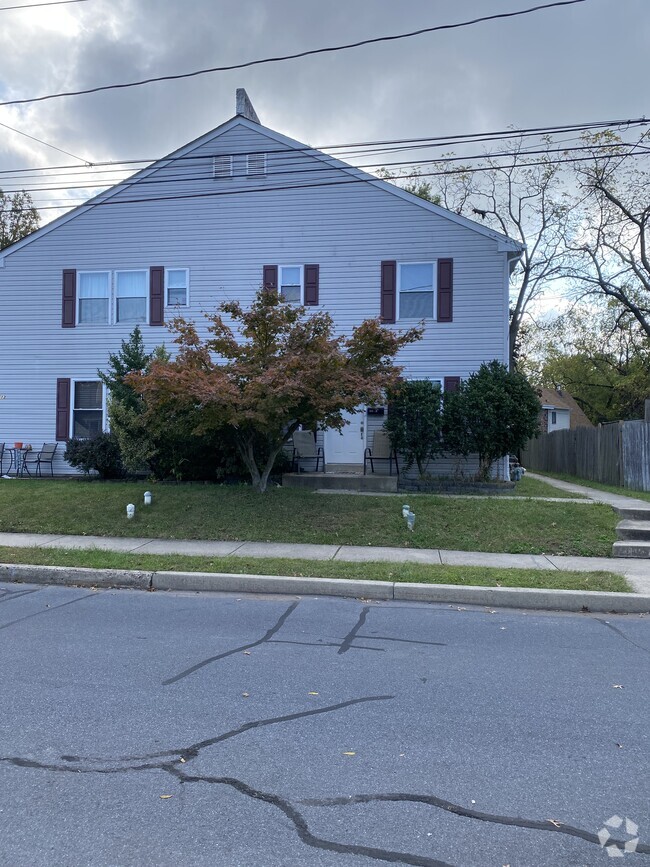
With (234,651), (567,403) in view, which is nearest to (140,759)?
(234,651)

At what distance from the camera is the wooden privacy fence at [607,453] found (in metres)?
16.5

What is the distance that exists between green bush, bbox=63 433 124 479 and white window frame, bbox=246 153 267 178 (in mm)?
7612

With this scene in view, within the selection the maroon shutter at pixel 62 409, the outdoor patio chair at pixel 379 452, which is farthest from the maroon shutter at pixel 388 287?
the maroon shutter at pixel 62 409

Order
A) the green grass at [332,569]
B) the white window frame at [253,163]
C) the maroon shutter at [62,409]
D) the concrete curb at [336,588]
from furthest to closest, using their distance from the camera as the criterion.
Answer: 1. the maroon shutter at [62,409]
2. the white window frame at [253,163]
3. the green grass at [332,569]
4. the concrete curb at [336,588]

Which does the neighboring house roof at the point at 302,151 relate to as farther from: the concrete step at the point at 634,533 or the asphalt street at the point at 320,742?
the asphalt street at the point at 320,742

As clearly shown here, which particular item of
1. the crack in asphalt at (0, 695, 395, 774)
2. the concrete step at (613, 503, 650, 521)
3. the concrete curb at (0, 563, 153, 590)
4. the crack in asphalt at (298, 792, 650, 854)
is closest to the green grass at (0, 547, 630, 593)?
the concrete curb at (0, 563, 153, 590)

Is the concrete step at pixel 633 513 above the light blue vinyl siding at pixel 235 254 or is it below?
below

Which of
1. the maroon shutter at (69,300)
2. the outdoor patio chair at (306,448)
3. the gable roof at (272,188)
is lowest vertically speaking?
the outdoor patio chair at (306,448)

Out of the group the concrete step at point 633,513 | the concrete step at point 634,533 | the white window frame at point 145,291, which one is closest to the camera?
the concrete step at point 634,533

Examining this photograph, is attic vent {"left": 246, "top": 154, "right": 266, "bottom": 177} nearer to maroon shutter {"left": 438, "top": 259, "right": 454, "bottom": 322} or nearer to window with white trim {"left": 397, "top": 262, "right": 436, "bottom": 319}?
window with white trim {"left": 397, "top": 262, "right": 436, "bottom": 319}

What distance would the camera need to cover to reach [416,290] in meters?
16.8

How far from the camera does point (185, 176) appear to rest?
58.4ft

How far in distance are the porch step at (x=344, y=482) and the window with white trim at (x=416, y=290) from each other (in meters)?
4.50

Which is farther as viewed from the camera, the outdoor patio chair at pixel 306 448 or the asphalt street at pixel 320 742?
the outdoor patio chair at pixel 306 448
